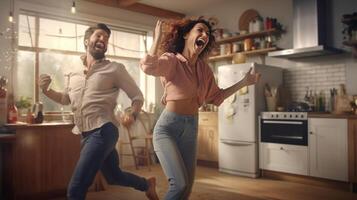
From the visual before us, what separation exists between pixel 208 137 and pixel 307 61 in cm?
187

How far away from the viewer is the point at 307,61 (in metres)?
4.82

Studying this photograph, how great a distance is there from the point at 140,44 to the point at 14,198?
3596mm

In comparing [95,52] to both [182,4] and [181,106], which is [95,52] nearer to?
[181,106]

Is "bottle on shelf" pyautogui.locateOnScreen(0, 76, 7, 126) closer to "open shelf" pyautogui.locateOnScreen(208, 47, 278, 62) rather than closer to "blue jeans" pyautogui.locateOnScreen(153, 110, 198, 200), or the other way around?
"blue jeans" pyautogui.locateOnScreen(153, 110, 198, 200)

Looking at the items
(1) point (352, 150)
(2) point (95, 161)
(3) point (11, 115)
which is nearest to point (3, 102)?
(3) point (11, 115)

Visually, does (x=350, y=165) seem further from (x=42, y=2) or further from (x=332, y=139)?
(x=42, y=2)

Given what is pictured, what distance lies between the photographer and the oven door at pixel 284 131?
418 cm

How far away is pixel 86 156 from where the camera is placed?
1988mm

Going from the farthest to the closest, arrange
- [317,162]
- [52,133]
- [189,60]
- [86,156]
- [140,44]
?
[140,44] → [317,162] → [52,133] → [86,156] → [189,60]

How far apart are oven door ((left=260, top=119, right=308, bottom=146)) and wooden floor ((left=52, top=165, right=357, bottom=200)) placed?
0.53 m

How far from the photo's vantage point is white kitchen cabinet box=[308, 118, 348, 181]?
3.82 meters

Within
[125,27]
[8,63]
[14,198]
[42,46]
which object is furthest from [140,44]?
[14,198]

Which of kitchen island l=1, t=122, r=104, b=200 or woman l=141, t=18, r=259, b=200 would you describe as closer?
woman l=141, t=18, r=259, b=200

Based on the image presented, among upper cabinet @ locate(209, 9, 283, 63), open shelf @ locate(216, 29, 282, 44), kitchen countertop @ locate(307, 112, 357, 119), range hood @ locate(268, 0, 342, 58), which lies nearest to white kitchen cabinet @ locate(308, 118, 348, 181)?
kitchen countertop @ locate(307, 112, 357, 119)
